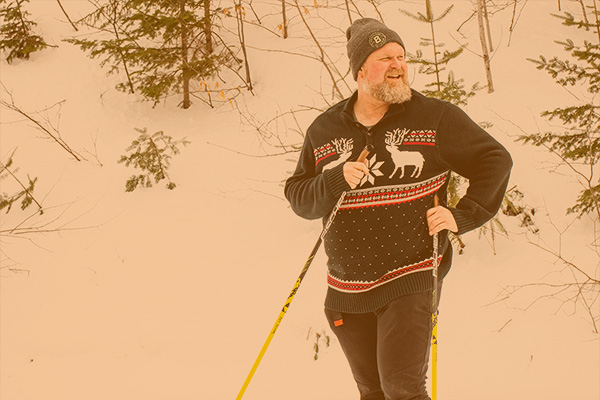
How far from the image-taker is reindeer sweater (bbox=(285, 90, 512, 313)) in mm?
2752

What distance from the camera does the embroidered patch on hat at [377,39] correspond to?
2.90 metres

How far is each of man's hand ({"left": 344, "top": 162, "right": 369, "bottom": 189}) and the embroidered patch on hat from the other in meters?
0.70

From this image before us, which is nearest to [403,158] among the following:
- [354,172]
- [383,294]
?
[354,172]

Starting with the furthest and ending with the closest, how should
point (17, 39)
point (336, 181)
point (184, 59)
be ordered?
point (17, 39), point (184, 59), point (336, 181)

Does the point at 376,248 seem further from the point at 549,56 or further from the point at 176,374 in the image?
the point at 549,56

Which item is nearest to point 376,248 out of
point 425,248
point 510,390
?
point 425,248

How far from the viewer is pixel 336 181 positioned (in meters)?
2.73

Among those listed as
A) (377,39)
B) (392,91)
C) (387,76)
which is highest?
(377,39)

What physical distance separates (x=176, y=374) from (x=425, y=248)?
3263mm

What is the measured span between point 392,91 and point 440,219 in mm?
684

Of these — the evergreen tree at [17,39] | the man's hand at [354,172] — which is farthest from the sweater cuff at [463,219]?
the evergreen tree at [17,39]

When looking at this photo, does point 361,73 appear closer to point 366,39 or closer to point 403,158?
point 366,39

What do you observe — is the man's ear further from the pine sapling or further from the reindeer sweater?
the pine sapling

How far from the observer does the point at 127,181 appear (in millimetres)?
8281
